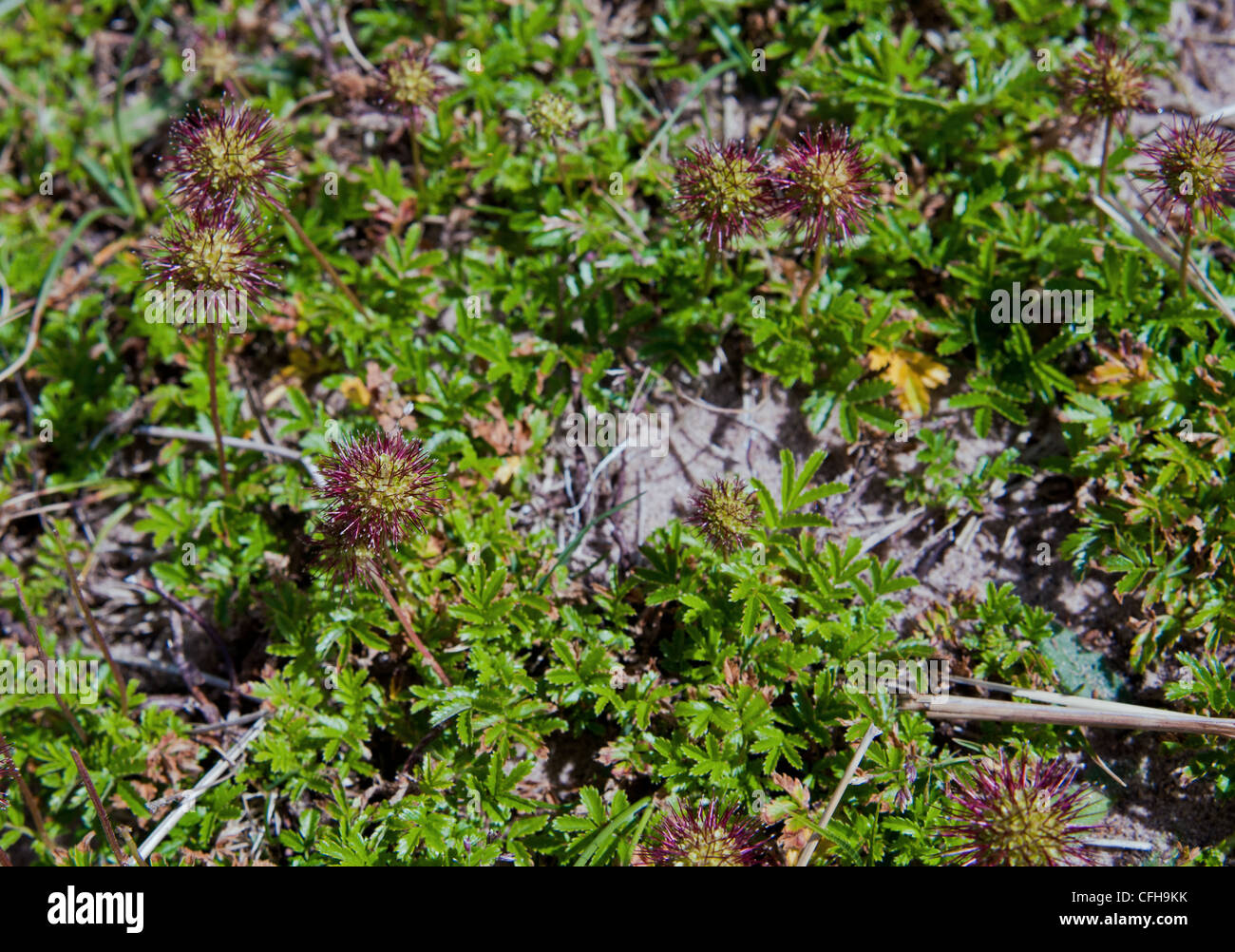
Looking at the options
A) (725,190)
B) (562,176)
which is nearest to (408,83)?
(562,176)

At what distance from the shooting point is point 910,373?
17.6ft

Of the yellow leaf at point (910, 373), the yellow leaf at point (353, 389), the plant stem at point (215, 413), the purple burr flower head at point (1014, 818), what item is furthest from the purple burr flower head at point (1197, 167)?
the plant stem at point (215, 413)

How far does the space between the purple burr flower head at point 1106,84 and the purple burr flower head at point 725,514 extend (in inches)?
118

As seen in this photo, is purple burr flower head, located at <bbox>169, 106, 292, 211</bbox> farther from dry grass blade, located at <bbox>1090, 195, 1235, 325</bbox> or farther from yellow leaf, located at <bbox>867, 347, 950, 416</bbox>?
dry grass blade, located at <bbox>1090, 195, 1235, 325</bbox>

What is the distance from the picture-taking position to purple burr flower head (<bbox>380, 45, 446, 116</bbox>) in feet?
17.2

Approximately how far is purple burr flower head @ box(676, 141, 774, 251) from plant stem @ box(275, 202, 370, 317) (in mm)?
2040

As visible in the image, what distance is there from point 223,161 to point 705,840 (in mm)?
3903

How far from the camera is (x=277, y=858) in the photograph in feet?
15.4

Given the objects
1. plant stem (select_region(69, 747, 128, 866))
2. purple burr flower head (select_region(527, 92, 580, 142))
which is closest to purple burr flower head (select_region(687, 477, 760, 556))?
purple burr flower head (select_region(527, 92, 580, 142))

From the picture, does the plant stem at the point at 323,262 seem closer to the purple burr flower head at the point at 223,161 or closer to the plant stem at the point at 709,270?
the purple burr flower head at the point at 223,161

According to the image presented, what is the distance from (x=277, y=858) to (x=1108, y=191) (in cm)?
604

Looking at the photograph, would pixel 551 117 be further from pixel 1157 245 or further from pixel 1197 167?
pixel 1157 245

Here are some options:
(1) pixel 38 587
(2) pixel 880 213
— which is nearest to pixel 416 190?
(2) pixel 880 213

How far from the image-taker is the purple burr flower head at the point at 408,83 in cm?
523
